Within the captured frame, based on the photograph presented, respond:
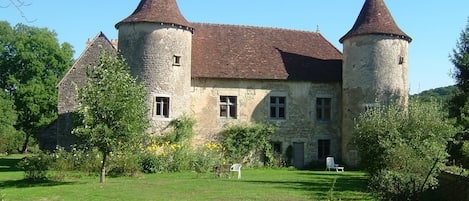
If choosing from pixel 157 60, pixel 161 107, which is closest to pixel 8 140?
pixel 161 107

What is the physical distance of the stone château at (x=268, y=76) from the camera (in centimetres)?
2716

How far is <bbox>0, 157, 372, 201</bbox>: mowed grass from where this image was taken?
15.2 metres

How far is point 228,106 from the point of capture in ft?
95.5

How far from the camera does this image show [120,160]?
892 inches

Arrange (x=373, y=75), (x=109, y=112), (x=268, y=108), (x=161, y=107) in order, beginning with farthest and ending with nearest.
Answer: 1. (x=268, y=108)
2. (x=373, y=75)
3. (x=161, y=107)
4. (x=109, y=112)

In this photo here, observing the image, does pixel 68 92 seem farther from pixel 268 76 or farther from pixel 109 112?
pixel 109 112

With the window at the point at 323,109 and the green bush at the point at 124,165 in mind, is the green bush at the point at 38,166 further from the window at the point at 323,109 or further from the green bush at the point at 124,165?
the window at the point at 323,109

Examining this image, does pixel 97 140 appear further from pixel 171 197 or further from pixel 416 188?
pixel 416 188

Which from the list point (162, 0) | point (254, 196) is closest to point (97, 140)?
point (254, 196)

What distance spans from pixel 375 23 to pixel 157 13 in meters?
12.0

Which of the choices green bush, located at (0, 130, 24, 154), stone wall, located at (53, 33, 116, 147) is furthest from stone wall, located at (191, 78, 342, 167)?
green bush, located at (0, 130, 24, 154)

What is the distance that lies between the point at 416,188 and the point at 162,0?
18.1 meters

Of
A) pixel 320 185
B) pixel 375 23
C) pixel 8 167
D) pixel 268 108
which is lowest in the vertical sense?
pixel 8 167

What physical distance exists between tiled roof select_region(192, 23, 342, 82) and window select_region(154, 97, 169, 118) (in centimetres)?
232
